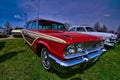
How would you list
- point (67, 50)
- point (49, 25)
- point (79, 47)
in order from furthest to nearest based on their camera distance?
1. point (49, 25)
2. point (79, 47)
3. point (67, 50)

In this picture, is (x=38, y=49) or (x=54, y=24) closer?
(x=38, y=49)

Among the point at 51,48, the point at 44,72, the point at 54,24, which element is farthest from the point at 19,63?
the point at 54,24

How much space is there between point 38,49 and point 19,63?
98 cm

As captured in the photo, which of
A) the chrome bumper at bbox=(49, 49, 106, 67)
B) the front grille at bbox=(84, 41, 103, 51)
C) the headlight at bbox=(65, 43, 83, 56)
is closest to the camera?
the chrome bumper at bbox=(49, 49, 106, 67)

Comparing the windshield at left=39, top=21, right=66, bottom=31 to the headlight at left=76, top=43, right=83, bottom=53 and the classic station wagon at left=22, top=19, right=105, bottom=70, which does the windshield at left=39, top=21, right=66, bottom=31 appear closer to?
the classic station wagon at left=22, top=19, right=105, bottom=70

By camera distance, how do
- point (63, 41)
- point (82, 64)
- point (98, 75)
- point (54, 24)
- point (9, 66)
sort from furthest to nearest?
point (54, 24)
point (9, 66)
point (98, 75)
point (82, 64)
point (63, 41)

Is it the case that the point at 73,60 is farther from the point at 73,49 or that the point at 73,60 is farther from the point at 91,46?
the point at 91,46

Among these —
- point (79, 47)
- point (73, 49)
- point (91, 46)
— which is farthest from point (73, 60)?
point (91, 46)

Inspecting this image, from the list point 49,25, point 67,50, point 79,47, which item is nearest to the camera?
point 67,50

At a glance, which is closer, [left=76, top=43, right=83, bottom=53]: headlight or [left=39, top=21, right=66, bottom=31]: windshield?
[left=76, top=43, right=83, bottom=53]: headlight

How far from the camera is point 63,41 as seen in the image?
3027 millimetres

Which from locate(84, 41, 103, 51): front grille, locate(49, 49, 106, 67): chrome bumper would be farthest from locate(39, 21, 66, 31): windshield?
locate(84, 41, 103, 51): front grille

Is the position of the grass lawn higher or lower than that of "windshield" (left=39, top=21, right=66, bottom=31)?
lower

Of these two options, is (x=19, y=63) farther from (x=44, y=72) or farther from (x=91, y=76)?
(x=91, y=76)
